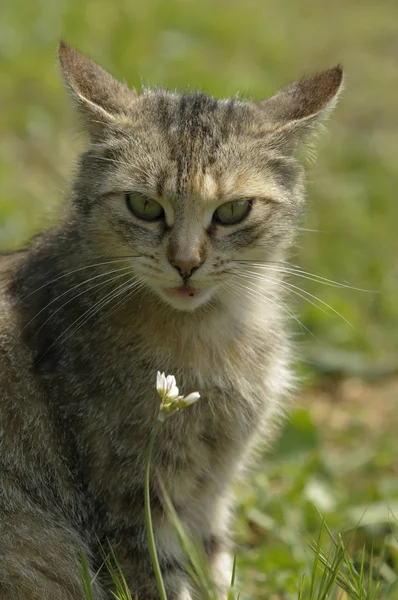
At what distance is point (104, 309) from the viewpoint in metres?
3.27

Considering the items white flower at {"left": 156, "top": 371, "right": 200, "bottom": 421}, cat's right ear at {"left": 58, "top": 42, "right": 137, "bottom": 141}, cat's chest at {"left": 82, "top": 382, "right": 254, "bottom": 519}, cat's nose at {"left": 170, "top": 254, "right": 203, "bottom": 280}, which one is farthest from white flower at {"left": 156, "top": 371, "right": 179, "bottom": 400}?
cat's right ear at {"left": 58, "top": 42, "right": 137, "bottom": 141}

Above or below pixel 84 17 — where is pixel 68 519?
below

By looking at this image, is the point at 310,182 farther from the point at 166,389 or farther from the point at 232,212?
the point at 166,389

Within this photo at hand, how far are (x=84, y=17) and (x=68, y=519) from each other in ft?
18.4

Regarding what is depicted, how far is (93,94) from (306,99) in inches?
29.5

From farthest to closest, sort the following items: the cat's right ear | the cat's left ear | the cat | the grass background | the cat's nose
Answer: the grass background → the cat's left ear → the cat's right ear → the cat → the cat's nose

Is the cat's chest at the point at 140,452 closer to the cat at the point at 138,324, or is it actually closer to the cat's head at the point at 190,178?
the cat at the point at 138,324

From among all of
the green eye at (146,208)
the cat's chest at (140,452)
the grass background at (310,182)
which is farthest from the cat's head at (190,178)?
the grass background at (310,182)

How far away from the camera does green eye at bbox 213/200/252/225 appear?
9.87 ft

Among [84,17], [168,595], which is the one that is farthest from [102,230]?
[84,17]

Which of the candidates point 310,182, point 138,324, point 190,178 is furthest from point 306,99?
point 138,324

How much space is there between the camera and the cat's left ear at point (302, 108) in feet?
10.5

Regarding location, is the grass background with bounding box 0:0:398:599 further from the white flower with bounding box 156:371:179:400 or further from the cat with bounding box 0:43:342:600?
the white flower with bounding box 156:371:179:400

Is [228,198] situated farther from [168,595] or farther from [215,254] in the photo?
[168,595]
